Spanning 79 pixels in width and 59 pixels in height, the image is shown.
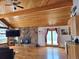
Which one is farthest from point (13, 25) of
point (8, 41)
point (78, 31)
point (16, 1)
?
point (78, 31)

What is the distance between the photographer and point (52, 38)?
58.5 ft

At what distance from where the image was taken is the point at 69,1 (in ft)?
23.5

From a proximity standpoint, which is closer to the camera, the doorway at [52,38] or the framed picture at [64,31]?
the framed picture at [64,31]

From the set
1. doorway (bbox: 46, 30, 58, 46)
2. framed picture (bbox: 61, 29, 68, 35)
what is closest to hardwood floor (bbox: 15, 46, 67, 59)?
framed picture (bbox: 61, 29, 68, 35)

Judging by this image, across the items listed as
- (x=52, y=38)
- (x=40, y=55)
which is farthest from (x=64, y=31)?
(x=40, y=55)

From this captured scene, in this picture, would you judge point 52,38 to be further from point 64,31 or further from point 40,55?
point 40,55

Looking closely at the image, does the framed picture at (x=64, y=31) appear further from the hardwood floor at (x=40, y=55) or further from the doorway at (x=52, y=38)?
the hardwood floor at (x=40, y=55)

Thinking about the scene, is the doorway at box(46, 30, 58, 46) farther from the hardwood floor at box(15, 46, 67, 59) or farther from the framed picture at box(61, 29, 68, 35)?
the hardwood floor at box(15, 46, 67, 59)

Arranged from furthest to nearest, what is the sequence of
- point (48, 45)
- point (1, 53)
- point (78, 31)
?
point (48, 45)
point (1, 53)
point (78, 31)

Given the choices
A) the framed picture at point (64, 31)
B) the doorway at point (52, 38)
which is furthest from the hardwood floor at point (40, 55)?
the doorway at point (52, 38)

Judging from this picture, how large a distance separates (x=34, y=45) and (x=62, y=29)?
12.4ft

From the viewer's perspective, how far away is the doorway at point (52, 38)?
17622mm

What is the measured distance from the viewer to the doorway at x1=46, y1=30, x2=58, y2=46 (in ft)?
57.8

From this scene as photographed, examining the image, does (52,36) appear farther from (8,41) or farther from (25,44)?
(8,41)
